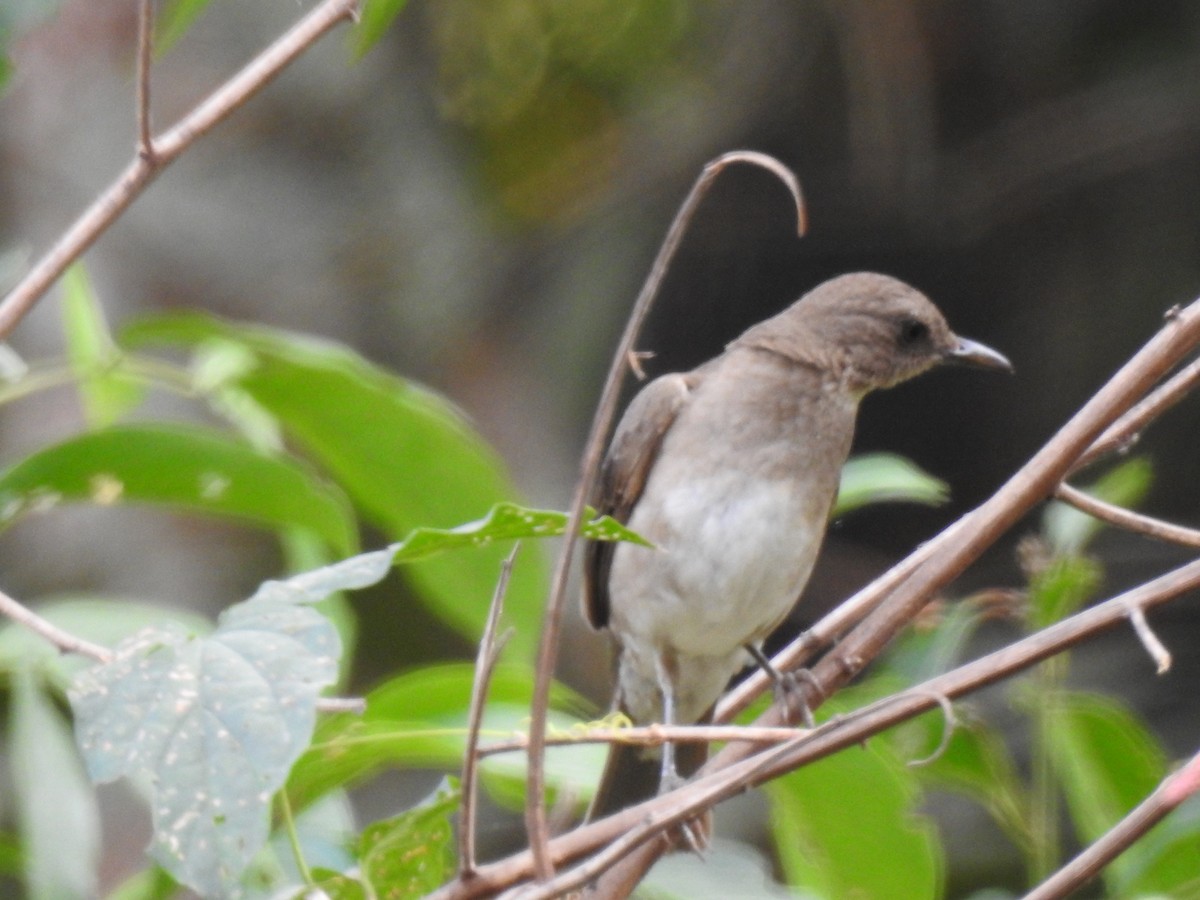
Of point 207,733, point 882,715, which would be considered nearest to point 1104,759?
point 882,715

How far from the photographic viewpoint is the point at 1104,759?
7.84 feet

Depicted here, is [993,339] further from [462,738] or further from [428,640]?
[462,738]

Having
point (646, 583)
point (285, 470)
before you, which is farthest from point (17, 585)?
point (285, 470)

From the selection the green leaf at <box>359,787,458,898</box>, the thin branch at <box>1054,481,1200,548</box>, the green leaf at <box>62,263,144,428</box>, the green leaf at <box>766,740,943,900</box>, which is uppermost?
the green leaf at <box>62,263,144,428</box>

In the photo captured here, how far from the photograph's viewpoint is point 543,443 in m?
5.91

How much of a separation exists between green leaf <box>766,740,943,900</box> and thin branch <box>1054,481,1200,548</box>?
578 millimetres

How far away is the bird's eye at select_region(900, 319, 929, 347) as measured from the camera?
9.98ft

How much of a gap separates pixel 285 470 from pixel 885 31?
14.1ft

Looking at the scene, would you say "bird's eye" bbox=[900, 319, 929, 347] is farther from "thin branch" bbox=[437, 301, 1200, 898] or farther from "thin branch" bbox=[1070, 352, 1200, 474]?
"thin branch" bbox=[437, 301, 1200, 898]

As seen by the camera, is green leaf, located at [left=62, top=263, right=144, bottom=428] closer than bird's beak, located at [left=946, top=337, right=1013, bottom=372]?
Yes

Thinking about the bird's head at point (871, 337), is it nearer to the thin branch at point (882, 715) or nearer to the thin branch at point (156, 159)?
the thin branch at point (156, 159)

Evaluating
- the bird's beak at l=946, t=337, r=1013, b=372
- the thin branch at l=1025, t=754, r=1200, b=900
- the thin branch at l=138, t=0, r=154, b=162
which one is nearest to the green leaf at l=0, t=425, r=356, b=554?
the thin branch at l=138, t=0, r=154, b=162

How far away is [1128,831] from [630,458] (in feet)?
6.72

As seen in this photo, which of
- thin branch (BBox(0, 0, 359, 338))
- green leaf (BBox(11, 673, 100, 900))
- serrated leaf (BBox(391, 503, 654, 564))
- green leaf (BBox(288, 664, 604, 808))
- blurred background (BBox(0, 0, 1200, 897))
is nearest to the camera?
serrated leaf (BBox(391, 503, 654, 564))
